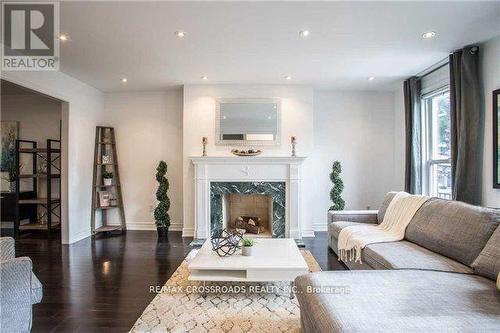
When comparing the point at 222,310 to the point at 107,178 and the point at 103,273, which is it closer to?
the point at 103,273

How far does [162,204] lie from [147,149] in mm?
1184

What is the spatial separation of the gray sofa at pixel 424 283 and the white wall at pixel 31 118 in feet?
18.2

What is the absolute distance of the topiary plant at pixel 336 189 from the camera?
15.5ft

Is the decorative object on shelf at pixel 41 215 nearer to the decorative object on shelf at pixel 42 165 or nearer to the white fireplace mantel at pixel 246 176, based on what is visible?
the decorative object on shelf at pixel 42 165

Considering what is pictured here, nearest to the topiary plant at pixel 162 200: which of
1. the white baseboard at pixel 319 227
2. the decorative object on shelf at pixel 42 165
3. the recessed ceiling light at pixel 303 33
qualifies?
the decorative object on shelf at pixel 42 165

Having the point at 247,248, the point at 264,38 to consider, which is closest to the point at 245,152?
the point at 264,38

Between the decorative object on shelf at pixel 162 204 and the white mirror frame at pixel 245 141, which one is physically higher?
the white mirror frame at pixel 245 141

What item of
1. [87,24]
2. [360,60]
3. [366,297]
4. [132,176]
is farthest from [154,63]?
[366,297]

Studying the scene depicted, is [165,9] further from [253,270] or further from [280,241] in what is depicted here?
[280,241]

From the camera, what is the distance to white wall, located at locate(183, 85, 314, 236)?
15.5 feet

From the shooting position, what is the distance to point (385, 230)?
329cm

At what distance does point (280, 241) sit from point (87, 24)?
3.08 m

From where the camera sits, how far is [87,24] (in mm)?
2670

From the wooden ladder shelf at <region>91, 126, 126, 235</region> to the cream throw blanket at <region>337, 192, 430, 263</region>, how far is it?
12.9ft
